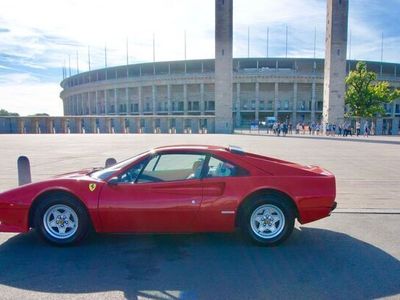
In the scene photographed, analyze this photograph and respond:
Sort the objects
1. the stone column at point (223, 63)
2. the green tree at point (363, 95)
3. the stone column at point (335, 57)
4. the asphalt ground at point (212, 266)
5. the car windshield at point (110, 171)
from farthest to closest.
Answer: the green tree at point (363, 95) → the stone column at point (223, 63) → the stone column at point (335, 57) → the car windshield at point (110, 171) → the asphalt ground at point (212, 266)

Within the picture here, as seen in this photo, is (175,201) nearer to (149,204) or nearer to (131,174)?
(149,204)

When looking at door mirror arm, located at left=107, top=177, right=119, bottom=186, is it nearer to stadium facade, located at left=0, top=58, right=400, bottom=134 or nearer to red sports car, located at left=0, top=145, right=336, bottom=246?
red sports car, located at left=0, top=145, right=336, bottom=246

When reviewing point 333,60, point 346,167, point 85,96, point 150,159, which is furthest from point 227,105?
point 85,96

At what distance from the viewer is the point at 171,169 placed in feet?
16.2

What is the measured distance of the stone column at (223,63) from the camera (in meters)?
39.1

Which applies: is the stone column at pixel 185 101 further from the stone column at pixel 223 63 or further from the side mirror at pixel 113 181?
the side mirror at pixel 113 181

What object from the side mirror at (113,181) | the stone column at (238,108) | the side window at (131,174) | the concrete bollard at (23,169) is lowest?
the concrete bollard at (23,169)

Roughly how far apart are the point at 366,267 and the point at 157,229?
8.79ft

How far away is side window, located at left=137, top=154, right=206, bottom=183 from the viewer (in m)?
4.50

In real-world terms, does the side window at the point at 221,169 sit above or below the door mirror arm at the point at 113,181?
above

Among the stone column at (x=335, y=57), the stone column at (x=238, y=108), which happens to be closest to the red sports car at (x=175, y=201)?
the stone column at (x=335, y=57)

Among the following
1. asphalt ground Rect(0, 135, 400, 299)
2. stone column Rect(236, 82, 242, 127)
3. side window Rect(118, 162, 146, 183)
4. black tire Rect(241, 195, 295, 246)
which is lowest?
asphalt ground Rect(0, 135, 400, 299)

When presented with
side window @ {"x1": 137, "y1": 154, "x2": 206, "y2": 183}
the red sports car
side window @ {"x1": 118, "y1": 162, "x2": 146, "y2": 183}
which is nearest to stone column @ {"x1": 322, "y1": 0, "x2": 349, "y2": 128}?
the red sports car

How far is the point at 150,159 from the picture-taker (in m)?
4.55
